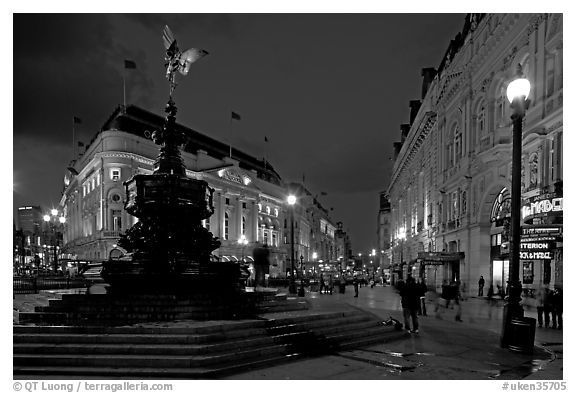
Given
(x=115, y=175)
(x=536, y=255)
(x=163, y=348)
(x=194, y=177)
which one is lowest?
(x=163, y=348)

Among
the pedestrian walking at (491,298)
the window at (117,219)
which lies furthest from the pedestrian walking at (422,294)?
the window at (117,219)

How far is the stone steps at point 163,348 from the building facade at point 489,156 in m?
12.6

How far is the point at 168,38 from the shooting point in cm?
1432

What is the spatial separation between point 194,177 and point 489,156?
47.8m

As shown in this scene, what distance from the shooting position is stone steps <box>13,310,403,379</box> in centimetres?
847

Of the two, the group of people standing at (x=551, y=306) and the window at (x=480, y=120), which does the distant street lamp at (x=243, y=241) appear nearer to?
the window at (x=480, y=120)

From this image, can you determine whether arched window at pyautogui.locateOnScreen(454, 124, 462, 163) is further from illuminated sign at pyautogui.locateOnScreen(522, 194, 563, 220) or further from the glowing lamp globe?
the glowing lamp globe

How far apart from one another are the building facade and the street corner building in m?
19.2

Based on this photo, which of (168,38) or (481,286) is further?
(481,286)

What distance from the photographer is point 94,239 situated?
228ft

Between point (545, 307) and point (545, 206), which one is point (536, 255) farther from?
point (545, 307)

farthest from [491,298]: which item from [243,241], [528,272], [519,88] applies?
[243,241]

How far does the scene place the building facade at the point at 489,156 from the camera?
20.9 m

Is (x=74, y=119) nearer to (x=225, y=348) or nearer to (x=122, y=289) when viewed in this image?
(x=122, y=289)
